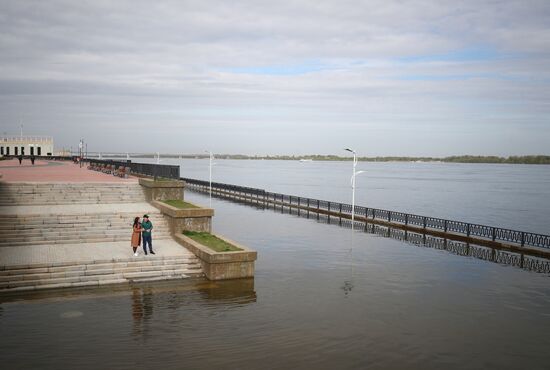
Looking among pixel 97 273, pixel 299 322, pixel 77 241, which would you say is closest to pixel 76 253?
pixel 97 273

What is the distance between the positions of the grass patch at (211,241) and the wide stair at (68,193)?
752 centimetres

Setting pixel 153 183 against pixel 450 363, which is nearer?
pixel 450 363

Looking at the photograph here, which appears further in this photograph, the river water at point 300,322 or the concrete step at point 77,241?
the concrete step at point 77,241

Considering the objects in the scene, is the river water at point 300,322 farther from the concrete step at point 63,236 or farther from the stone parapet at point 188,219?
the concrete step at point 63,236

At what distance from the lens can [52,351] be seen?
10.4 meters

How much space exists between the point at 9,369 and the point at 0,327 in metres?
2.58

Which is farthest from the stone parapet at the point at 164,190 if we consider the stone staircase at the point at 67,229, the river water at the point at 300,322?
the river water at the point at 300,322

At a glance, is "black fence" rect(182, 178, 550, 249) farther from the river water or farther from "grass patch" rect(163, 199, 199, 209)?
"grass patch" rect(163, 199, 199, 209)

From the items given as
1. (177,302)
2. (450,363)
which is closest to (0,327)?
(177,302)

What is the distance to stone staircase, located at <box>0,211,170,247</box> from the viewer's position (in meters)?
19.0

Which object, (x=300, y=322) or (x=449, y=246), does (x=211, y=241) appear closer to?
(x=300, y=322)

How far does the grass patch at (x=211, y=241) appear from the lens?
17.7 m

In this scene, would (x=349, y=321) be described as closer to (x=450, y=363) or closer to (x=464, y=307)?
(x=450, y=363)

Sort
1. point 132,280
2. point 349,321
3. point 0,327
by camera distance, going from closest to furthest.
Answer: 1. point 0,327
2. point 349,321
3. point 132,280
